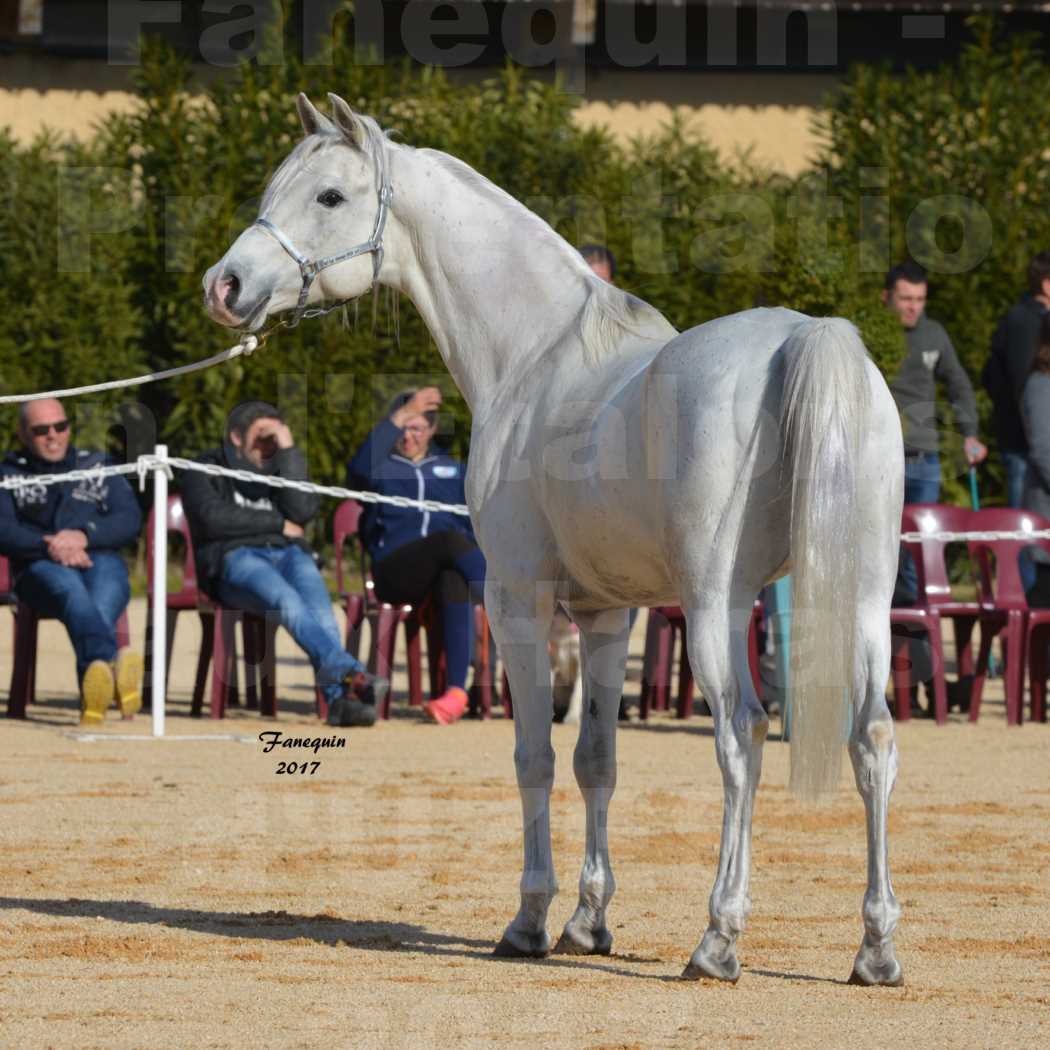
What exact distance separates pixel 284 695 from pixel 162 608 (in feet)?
6.90

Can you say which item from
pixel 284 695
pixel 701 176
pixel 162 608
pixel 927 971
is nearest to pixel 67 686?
pixel 284 695

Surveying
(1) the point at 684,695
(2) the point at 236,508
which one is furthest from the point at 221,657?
(1) the point at 684,695

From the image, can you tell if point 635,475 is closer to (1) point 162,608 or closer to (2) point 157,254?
(1) point 162,608

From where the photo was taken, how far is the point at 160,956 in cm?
559

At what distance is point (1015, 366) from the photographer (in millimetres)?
11828

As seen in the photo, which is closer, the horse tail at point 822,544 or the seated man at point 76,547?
the horse tail at point 822,544

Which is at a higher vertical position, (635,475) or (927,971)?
(635,475)

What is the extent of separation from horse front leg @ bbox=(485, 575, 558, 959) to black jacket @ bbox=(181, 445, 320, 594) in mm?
5138

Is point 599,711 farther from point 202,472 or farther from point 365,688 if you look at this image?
point 202,472

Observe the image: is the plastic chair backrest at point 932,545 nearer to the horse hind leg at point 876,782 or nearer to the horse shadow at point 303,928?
the horse shadow at point 303,928

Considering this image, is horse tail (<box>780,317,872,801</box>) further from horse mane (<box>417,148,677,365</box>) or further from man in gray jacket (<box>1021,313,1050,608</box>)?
man in gray jacket (<box>1021,313,1050,608</box>)

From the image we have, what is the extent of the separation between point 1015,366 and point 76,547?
17.0 ft

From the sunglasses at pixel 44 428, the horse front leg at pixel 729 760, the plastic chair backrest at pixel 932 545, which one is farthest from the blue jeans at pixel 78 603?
the horse front leg at pixel 729 760

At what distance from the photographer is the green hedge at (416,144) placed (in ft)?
53.1
